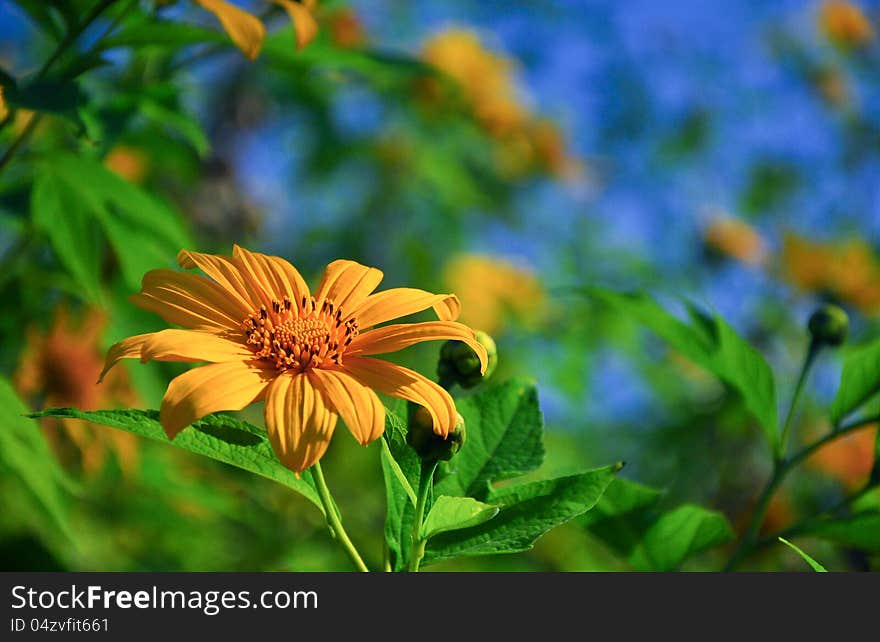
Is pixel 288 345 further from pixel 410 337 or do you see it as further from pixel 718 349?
pixel 718 349

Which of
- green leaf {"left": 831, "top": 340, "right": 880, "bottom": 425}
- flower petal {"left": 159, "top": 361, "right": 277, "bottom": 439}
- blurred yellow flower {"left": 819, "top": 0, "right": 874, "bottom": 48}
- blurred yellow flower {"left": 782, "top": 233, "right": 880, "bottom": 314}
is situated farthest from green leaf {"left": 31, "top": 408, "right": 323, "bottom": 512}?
Result: blurred yellow flower {"left": 819, "top": 0, "right": 874, "bottom": 48}

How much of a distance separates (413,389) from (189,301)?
178 millimetres

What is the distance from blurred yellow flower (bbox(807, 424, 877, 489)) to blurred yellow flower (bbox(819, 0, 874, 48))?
2.52 metres

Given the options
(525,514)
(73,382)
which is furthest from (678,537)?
(73,382)

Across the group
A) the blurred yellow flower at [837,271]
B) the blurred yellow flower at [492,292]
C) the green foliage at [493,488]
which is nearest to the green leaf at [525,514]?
the green foliage at [493,488]

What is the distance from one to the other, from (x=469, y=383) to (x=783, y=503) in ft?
4.34

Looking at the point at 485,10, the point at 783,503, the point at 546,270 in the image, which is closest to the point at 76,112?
the point at 783,503

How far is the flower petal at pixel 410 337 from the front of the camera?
61 centimetres

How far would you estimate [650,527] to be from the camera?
2.60ft

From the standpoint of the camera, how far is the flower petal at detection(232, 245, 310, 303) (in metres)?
0.66

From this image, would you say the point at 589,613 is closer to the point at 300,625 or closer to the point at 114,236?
the point at 300,625

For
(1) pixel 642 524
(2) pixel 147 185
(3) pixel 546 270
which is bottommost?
(1) pixel 642 524

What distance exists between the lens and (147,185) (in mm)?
1659

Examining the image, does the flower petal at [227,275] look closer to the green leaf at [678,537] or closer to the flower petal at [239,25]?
the flower petal at [239,25]
